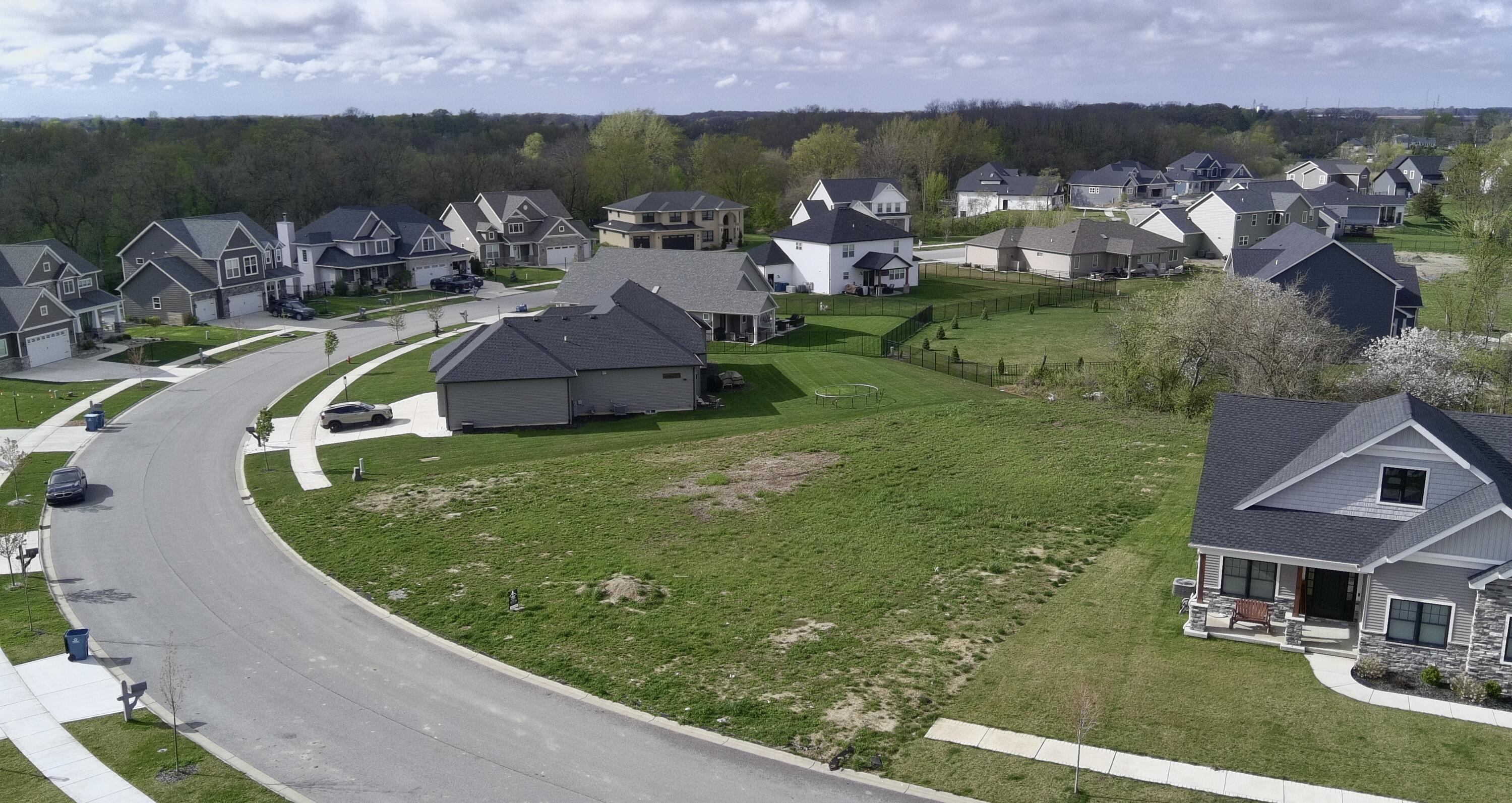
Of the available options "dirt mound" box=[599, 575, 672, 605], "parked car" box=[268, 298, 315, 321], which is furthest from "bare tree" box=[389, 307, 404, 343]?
"dirt mound" box=[599, 575, 672, 605]

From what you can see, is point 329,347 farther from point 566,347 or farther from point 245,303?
point 245,303

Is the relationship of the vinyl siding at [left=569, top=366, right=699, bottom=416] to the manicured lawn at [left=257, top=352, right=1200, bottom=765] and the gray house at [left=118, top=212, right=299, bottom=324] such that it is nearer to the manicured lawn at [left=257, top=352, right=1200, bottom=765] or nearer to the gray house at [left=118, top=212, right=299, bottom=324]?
the manicured lawn at [left=257, top=352, right=1200, bottom=765]

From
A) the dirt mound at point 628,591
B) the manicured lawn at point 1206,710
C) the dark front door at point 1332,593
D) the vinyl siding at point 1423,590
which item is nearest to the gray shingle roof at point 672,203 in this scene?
the dirt mound at point 628,591

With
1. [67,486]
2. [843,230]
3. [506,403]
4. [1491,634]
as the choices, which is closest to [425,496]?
[506,403]

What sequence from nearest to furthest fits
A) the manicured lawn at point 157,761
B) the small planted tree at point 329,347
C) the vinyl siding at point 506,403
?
the manicured lawn at point 157,761
the vinyl siding at point 506,403
the small planted tree at point 329,347

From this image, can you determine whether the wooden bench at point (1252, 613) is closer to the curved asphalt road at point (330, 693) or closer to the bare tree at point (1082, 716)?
the bare tree at point (1082, 716)
